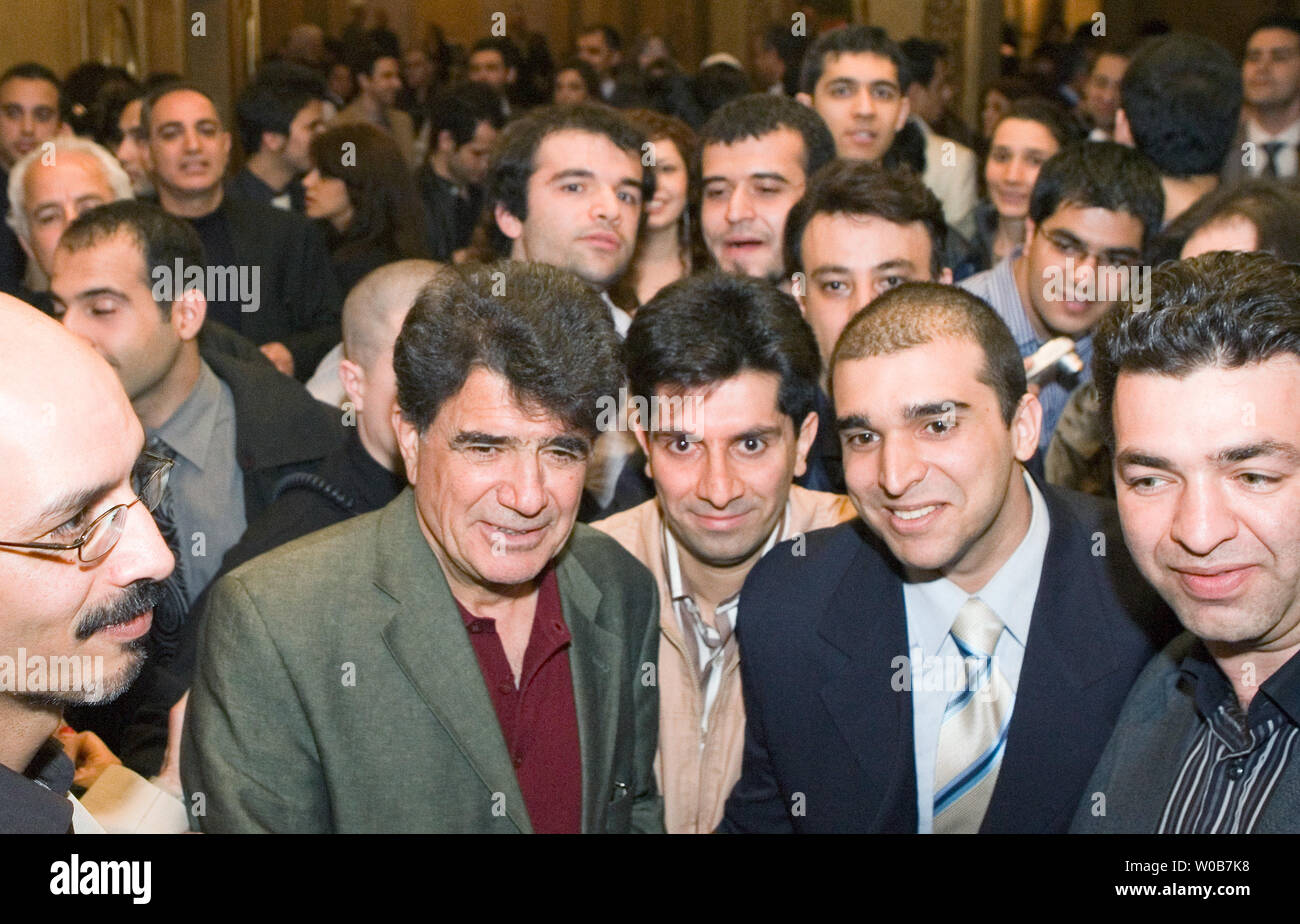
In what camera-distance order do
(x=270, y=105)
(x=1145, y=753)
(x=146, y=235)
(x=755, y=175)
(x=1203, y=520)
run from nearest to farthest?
1. (x=1203, y=520)
2. (x=1145, y=753)
3. (x=146, y=235)
4. (x=755, y=175)
5. (x=270, y=105)

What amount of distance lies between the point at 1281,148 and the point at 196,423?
4.40m

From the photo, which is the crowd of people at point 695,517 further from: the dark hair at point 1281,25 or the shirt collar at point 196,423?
the dark hair at point 1281,25

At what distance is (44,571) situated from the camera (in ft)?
5.22

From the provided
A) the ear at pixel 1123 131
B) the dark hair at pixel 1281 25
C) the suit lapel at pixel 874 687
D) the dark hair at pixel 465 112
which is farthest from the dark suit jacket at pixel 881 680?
the dark hair at pixel 465 112

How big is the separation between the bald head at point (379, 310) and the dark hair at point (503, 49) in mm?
6065

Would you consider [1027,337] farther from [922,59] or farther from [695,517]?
[922,59]

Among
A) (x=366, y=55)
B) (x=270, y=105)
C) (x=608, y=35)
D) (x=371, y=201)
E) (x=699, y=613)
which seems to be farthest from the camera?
(x=608, y=35)

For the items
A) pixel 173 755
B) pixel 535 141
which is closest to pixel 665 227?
pixel 535 141

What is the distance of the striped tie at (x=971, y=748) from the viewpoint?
2348 mm

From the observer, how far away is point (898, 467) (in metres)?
2.39

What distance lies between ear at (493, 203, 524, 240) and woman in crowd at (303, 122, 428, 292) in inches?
39.4

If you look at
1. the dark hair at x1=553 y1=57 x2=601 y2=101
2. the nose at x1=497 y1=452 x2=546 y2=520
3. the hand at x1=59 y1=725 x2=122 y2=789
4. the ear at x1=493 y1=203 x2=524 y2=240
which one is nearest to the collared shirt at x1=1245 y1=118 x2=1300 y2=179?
the ear at x1=493 y1=203 x2=524 y2=240

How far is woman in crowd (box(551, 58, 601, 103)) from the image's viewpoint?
26.7 ft
